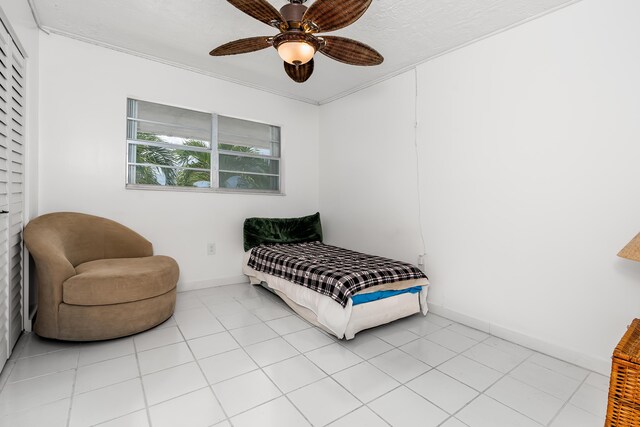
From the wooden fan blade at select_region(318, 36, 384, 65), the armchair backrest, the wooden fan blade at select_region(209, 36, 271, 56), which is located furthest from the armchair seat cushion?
the wooden fan blade at select_region(318, 36, 384, 65)

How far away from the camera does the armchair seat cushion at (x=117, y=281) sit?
2.01 m

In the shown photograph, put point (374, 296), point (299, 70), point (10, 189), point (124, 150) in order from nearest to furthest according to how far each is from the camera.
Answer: point (10, 189) → point (299, 70) → point (374, 296) → point (124, 150)

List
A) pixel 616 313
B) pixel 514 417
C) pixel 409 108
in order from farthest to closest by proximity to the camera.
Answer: pixel 409 108 → pixel 616 313 → pixel 514 417

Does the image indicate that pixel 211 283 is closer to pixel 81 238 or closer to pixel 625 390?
pixel 81 238

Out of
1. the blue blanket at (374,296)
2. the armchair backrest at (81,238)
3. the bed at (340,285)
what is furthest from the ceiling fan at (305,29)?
the armchair backrest at (81,238)

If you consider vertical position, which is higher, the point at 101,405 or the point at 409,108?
the point at 409,108

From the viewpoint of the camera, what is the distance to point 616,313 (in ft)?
6.03

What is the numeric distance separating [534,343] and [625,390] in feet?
3.88

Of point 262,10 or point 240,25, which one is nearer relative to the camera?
point 262,10

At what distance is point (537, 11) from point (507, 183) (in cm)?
123

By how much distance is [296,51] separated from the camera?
1.82 meters

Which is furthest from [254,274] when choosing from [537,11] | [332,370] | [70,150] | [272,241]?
[537,11]

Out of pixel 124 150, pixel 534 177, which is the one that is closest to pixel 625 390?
pixel 534 177

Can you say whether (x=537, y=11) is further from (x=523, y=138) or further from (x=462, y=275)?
(x=462, y=275)
